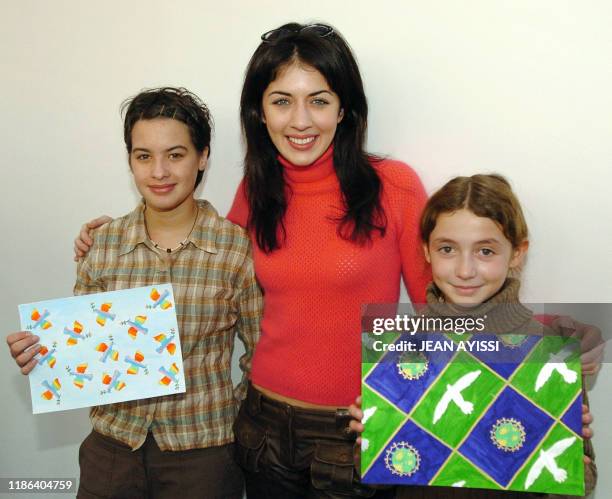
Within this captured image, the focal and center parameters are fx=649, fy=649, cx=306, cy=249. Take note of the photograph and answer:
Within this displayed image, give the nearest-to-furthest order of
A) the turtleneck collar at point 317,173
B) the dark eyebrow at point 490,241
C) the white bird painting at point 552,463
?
1. the white bird painting at point 552,463
2. the dark eyebrow at point 490,241
3. the turtleneck collar at point 317,173

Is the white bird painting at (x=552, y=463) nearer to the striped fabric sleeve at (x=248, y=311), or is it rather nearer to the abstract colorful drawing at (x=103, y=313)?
the striped fabric sleeve at (x=248, y=311)

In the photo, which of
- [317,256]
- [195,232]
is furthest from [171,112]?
[317,256]

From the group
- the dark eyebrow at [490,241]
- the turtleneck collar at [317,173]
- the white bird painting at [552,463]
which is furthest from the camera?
the turtleneck collar at [317,173]

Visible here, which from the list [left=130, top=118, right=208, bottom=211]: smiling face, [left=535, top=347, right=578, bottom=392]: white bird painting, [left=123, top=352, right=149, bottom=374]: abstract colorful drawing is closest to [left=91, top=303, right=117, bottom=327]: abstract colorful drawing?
[left=123, top=352, right=149, bottom=374]: abstract colorful drawing

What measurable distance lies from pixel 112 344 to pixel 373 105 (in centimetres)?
99

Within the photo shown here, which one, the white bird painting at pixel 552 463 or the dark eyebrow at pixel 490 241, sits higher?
the dark eyebrow at pixel 490 241

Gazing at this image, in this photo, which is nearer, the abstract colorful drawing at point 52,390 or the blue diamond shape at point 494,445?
the blue diamond shape at point 494,445

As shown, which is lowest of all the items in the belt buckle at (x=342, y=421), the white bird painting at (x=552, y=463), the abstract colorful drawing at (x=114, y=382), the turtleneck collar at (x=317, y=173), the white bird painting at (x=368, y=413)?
the belt buckle at (x=342, y=421)

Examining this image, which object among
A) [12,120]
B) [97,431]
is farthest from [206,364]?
[12,120]

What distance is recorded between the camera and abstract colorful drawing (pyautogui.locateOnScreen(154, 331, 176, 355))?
162cm

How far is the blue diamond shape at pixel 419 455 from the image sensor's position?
1.34 meters

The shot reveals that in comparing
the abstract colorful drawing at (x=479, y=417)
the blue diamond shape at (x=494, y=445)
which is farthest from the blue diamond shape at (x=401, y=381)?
the blue diamond shape at (x=494, y=445)

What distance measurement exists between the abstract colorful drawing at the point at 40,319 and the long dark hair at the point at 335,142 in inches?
22.6

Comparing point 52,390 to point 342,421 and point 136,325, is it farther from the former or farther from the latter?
point 342,421
